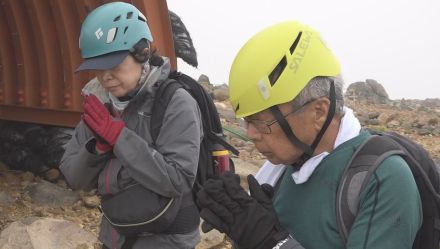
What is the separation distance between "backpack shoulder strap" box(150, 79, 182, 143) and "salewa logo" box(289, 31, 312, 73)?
1.11m

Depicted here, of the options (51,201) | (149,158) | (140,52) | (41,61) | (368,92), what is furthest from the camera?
(368,92)

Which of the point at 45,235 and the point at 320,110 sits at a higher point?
the point at 320,110

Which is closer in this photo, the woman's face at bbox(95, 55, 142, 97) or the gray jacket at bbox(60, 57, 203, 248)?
the gray jacket at bbox(60, 57, 203, 248)

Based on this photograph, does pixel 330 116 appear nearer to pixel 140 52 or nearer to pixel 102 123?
pixel 102 123

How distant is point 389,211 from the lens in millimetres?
1472

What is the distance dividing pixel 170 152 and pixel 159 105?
0.81 ft

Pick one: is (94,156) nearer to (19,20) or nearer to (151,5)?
(151,5)

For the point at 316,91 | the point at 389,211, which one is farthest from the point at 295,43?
the point at 389,211

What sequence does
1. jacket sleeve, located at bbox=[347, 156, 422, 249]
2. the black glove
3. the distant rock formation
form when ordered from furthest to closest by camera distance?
the distant rock formation → the black glove → jacket sleeve, located at bbox=[347, 156, 422, 249]

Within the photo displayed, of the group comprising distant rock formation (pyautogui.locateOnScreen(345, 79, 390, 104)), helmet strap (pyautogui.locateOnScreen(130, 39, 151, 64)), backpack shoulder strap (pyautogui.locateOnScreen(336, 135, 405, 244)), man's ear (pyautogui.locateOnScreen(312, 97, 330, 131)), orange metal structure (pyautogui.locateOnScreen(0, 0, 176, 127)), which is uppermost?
man's ear (pyautogui.locateOnScreen(312, 97, 330, 131))

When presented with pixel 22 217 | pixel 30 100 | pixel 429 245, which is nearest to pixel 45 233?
pixel 22 217

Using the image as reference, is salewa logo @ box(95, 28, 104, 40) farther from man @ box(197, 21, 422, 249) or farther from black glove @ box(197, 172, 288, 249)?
black glove @ box(197, 172, 288, 249)

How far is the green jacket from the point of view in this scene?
4.82 feet

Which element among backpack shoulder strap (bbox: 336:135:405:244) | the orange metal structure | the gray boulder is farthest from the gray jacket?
the orange metal structure
